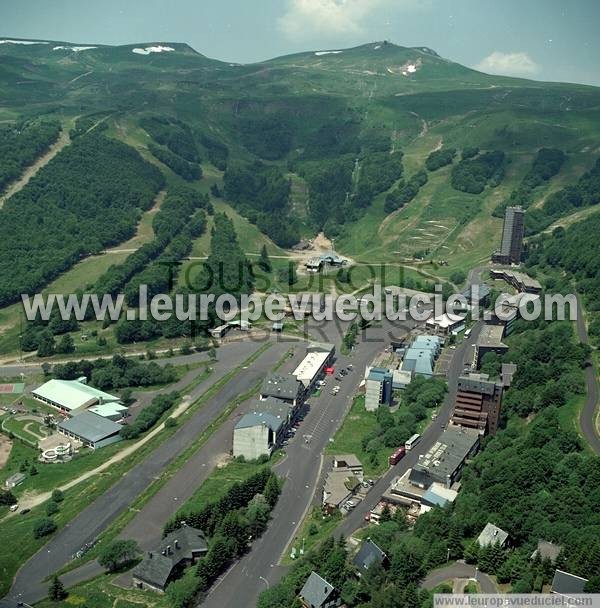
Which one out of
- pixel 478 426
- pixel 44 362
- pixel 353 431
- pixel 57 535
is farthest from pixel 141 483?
pixel 44 362

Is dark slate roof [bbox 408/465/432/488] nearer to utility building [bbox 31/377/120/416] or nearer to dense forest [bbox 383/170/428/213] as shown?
utility building [bbox 31/377/120/416]

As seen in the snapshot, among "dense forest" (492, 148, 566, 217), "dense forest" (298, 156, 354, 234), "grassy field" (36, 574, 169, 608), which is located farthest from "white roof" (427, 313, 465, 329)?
"grassy field" (36, 574, 169, 608)

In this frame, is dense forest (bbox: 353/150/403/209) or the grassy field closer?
the grassy field

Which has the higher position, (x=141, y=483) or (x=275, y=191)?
(x=275, y=191)

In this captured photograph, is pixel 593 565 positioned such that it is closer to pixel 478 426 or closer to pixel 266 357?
pixel 478 426

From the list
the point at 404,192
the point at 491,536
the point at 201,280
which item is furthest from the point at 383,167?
the point at 491,536

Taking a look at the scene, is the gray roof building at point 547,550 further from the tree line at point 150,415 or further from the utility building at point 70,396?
the utility building at point 70,396

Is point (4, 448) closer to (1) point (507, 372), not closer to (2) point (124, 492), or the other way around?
(2) point (124, 492)
